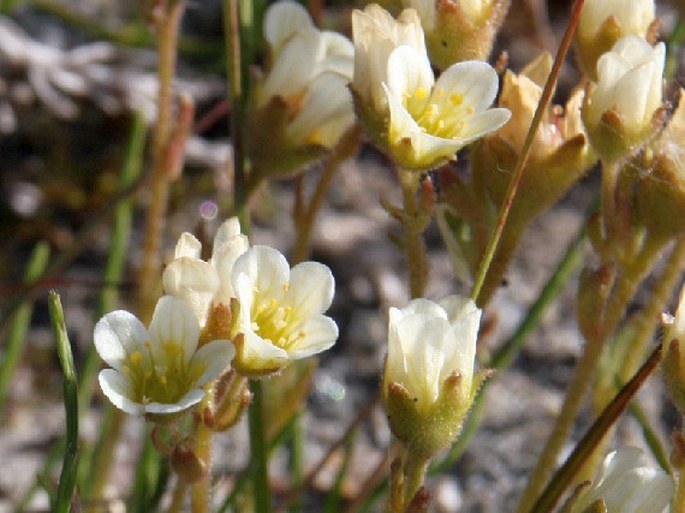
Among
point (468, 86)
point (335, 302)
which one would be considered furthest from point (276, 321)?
point (335, 302)

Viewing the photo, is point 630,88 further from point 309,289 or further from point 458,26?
point 309,289

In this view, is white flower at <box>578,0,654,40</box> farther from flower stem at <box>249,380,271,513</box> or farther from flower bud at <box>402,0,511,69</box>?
flower stem at <box>249,380,271,513</box>

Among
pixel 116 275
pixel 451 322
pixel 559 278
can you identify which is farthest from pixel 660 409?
pixel 451 322

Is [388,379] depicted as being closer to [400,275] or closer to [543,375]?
[543,375]

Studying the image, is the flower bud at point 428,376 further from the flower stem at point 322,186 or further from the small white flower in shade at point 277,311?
the flower stem at point 322,186

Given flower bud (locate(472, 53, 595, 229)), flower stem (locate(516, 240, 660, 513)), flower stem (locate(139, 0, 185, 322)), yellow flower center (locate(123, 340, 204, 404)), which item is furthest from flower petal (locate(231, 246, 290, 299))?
flower stem (locate(139, 0, 185, 322))

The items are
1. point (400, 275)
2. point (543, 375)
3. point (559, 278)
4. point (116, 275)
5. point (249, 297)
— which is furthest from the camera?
point (400, 275)
